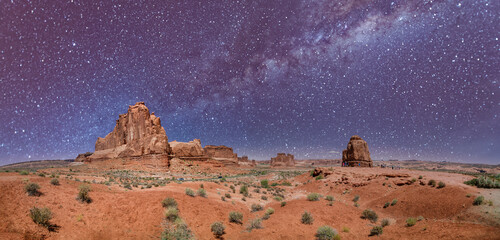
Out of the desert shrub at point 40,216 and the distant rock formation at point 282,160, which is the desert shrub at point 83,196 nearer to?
the desert shrub at point 40,216

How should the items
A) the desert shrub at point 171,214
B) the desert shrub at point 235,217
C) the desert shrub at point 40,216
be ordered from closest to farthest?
1. the desert shrub at point 40,216
2. the desert shrub at point 171,214
3. the desert shrub at point 235,217

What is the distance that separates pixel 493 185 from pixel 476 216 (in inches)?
271

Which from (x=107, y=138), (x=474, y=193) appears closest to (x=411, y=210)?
(x=474, y=193)

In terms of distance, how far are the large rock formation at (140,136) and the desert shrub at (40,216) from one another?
1577 inches

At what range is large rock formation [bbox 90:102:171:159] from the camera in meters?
47.1

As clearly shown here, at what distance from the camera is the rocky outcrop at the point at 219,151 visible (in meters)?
90.5

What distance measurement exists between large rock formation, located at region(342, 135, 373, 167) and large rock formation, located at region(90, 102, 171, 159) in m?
41.2

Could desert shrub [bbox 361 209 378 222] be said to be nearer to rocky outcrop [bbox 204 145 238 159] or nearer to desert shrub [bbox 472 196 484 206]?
desert shrub [bbox 472 196 484 206]

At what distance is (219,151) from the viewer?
302 ft

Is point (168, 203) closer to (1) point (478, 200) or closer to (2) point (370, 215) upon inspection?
(2) point (370, 215)

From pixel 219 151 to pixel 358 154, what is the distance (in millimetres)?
63019

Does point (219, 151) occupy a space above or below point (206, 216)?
above

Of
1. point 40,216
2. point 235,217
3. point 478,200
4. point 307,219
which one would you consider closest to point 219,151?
point 235,217

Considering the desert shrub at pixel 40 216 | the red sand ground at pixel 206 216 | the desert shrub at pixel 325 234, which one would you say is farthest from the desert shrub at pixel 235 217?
the desert shrub at pixel 40 216
